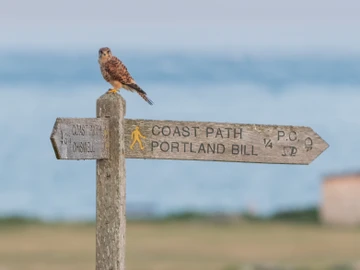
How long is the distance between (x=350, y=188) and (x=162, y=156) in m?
20.8

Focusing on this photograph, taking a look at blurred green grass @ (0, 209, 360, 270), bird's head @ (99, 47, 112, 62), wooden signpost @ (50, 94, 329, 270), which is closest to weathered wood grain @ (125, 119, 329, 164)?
Answer: wooden signpost @ (50, 94, 329, 270)

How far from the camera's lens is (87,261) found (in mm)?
22734

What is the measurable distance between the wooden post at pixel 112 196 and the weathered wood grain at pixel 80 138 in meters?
0.07

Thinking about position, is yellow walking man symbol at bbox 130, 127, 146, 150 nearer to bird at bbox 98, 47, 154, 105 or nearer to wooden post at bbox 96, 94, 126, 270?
wooden post at bbox 96, 94, 126, 270

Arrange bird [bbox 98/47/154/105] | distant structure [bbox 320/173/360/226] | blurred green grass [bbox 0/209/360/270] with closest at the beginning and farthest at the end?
bird [bbox 98/47/154/105] → blurred green grass [bbox 0/209/360/270] → distant structure [bbox 320/173/360/226]

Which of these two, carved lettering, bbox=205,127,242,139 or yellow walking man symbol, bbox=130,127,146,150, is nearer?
yellow walking man symbol, bbox=130,127,146,150

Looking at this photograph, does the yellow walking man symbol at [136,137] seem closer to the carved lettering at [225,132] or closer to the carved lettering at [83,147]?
the carved lettering at [83,147]

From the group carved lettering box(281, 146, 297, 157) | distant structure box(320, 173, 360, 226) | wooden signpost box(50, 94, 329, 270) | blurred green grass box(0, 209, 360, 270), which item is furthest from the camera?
distant structure box(320, 173, 360, 226)

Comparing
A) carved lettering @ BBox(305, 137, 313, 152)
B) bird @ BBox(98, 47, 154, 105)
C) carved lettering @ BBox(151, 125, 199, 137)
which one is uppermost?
bird @ BBox(98, 47, 154, 105)

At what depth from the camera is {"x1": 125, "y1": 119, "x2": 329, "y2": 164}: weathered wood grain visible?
31.4ft

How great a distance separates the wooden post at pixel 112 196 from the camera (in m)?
9.51

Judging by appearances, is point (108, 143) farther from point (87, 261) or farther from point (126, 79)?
point (87, 261)

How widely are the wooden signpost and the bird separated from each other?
554 millimetres

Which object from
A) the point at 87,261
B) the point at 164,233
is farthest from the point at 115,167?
the point at 164,233
